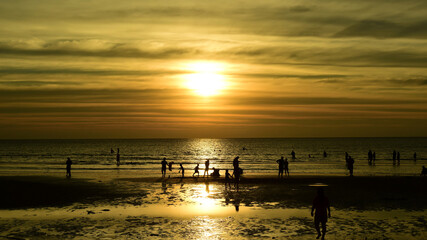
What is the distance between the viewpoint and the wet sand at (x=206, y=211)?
15266 millimetres

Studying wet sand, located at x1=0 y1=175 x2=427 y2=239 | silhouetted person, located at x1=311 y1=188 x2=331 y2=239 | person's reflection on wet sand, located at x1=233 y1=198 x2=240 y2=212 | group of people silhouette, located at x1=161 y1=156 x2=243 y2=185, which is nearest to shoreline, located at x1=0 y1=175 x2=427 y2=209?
wet sand, located at x1=0 y1=175 x2=427 y2=239

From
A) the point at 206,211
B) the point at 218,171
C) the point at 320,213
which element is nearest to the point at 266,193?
the point at 206,211

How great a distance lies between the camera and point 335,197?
2461cm

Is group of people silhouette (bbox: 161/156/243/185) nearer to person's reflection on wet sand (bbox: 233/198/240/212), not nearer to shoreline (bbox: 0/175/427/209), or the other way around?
shoreline (bbox: 0/175/427/209)

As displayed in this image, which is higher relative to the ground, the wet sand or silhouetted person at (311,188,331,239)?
silhouetted person at (311,188,331,239)

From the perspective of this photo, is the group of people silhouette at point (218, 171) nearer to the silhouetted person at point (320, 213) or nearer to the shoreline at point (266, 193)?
the shoreline at point (266, 193)

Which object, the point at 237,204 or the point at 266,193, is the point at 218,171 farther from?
the point at 237,204

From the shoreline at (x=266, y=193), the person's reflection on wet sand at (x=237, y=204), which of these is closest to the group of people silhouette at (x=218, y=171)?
the shoreline at (x=266, y=193)

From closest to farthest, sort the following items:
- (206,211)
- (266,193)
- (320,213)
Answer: (320,213)
(206,211)
(266,193)

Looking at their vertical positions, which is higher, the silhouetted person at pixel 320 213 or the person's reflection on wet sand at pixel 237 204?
the silhouetted person at pixel 320 213

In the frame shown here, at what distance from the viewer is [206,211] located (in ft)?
64.5

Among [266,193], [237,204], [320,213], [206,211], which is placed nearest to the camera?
[320,213]

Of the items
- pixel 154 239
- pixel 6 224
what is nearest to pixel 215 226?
pixel 154 239

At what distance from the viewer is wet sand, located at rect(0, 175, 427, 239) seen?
15.3 metres
